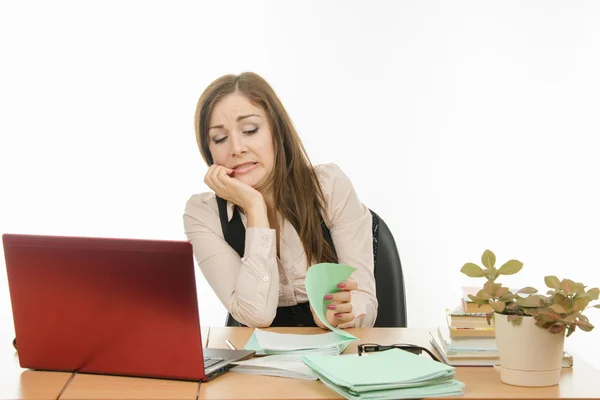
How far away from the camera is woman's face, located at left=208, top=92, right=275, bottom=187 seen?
2289 millimetres

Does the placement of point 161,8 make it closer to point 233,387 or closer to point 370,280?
point 370,280

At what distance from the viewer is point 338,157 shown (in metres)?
A: 3.87

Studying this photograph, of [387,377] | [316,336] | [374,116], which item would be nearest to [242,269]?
[316,336]

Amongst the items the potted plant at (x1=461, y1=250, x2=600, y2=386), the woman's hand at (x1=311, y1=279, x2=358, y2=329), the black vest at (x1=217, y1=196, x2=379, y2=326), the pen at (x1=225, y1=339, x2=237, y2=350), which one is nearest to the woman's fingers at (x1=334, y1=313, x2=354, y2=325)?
the woman's hand at (x1=311, y1=279, x2=358, y2=329)

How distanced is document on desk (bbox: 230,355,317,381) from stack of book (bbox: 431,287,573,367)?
296 millimetres

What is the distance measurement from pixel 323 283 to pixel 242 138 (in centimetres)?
66

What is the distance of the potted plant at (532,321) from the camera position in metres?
1.24

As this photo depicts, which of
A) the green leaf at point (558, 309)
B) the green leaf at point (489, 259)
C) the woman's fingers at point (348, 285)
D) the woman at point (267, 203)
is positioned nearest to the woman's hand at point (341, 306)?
the woman's fingers at point (348, 285)

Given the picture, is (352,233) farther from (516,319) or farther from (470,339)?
(516,319)

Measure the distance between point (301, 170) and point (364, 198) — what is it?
1.52m

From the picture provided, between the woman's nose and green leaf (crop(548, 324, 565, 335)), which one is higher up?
the woman's nose

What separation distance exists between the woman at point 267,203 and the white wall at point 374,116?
150 cm

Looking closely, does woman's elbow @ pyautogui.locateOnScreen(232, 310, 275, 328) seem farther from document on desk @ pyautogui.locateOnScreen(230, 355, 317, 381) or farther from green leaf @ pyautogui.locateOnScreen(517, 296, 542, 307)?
green leaf @ pyautogui.locateOnScreen(517, 296, 542, 307)

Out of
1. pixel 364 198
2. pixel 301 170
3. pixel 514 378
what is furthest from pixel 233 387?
pixel 364 198
